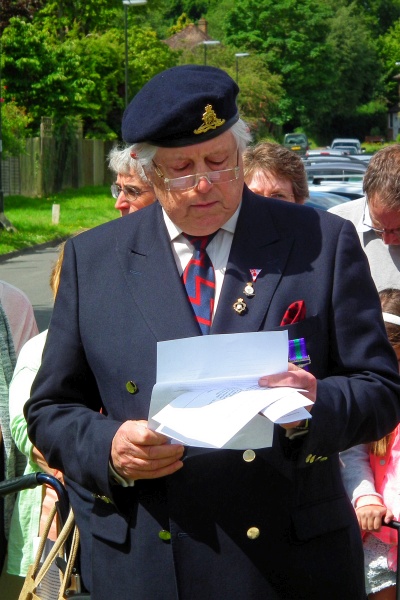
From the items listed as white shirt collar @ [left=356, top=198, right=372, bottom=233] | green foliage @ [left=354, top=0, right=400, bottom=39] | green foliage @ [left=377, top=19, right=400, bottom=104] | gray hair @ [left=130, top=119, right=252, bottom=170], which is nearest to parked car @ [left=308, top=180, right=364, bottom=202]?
white shirt collar @ [left=356, top=198, right=372, bottom=233]

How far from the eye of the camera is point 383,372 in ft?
7.72

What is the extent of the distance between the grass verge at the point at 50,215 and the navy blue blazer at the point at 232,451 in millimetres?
18210

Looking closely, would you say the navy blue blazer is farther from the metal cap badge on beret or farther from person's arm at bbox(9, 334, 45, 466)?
person's arm at bbox(9, 334, 45, 466)

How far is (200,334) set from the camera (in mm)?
2373

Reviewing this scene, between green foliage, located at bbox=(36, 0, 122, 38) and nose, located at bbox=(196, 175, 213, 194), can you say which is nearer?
nose, located at bbox=(196, 175, 213, 194)

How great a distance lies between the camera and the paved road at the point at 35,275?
13.9 meters

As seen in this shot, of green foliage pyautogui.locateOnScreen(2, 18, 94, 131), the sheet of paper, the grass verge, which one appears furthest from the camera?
green foliage pyautogui.locateOnScreen(2, 18, 94, 131)

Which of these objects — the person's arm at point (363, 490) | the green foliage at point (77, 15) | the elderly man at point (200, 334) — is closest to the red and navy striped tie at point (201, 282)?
the elderly man at point (200, 334)

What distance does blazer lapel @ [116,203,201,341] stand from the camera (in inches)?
93.8

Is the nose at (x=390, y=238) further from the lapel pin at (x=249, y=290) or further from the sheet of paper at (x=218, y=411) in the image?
the sheet of paper at (x=218, y=411)

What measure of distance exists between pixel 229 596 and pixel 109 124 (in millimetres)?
51134

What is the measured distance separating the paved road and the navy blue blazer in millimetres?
9250

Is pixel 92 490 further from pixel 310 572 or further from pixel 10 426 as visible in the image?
pixel 10 426

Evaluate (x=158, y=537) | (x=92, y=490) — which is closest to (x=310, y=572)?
(x=158, y=537)
